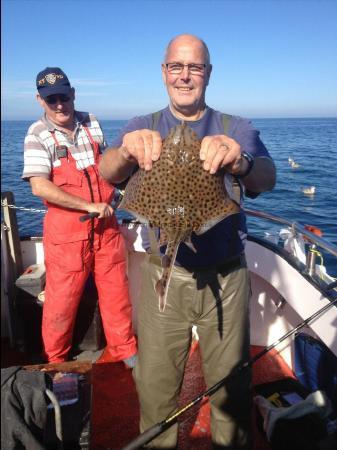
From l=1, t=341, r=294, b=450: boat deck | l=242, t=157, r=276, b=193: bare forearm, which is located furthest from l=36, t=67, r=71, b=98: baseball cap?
l=1, t=341, r=294, b=450: boat deck

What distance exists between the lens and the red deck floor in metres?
3.75

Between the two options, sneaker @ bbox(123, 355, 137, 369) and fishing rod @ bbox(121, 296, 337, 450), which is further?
sneaker @ bbox(123, 355, 137, 369)

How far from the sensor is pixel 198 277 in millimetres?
2865

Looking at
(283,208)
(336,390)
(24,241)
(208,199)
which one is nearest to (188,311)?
(208,199)

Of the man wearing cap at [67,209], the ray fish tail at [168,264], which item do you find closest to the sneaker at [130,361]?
the man wearing cap at [67,209]

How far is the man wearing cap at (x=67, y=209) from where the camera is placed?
13.8 feet

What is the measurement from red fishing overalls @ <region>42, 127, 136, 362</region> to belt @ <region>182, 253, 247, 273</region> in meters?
1.81

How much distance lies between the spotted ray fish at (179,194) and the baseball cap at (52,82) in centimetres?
247

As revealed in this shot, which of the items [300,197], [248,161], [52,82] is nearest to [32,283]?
[52,82]

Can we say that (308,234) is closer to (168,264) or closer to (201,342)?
(201,342)

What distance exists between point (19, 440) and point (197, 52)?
8.54ft

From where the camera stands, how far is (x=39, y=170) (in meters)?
4.16

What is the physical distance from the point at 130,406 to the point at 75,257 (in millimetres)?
1762

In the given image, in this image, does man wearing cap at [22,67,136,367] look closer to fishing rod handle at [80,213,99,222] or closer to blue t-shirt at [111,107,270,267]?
fishing rod handle at [80,213,99,222]
